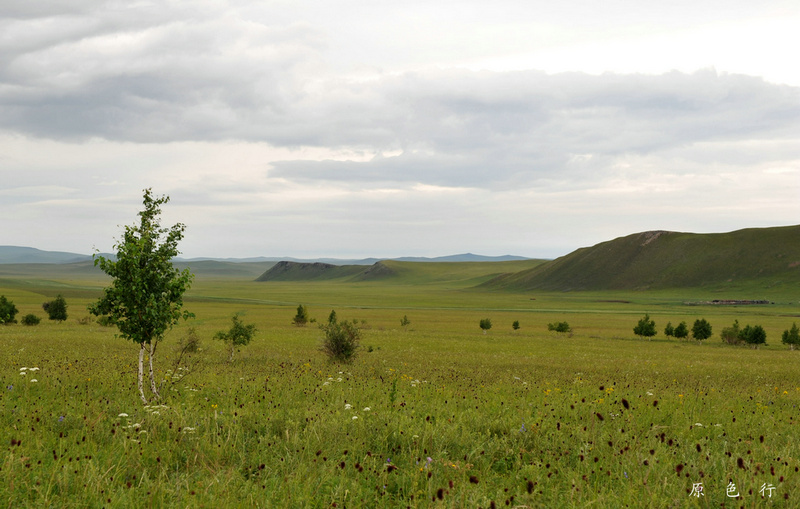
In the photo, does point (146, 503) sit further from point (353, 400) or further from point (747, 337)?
point (747, 337)

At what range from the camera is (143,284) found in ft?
38.0

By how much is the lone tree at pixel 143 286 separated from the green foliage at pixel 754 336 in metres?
63.8

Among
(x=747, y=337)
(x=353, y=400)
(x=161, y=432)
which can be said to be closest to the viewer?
(x=161, y=432)

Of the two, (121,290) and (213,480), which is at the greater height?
(121,290)

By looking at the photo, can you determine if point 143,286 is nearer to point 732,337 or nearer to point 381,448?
point 381,448

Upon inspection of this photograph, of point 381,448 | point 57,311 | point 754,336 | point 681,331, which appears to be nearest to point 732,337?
point 754,336

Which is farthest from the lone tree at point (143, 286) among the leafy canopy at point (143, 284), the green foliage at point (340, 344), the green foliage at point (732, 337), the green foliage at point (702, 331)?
the green foliage at point (732, 337)

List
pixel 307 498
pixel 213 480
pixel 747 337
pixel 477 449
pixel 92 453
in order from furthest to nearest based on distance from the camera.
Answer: pixel 747 337 → pixel 477 449 → pixel 92 453 → pixel 213 480 → pixel 307 498

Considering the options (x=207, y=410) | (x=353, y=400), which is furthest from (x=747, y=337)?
(x=207, y=410)

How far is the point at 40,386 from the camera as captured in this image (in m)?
12.3

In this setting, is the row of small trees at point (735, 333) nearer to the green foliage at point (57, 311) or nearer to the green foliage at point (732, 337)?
the green foliage at point (732, 337)

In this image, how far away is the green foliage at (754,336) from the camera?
2151 inches

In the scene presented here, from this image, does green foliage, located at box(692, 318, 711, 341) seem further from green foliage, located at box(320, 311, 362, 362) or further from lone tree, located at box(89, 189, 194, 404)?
lone tree, located at box(89, 189, 194, 404)

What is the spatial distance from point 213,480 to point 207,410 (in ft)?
14.8
